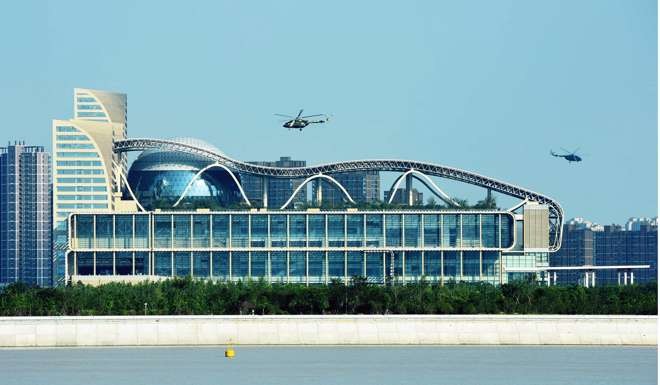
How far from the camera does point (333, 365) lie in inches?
4296

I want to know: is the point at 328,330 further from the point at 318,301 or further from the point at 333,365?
the point at 333,365

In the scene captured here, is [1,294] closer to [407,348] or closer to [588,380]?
[407,348]

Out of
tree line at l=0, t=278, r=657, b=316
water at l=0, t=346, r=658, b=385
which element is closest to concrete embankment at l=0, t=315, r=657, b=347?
water at l=0, t=346, r=658, b=385

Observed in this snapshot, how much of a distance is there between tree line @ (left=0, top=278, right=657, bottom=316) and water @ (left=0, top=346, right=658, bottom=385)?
20.5m

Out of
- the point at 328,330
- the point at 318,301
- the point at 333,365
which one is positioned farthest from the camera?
the point at 318,301

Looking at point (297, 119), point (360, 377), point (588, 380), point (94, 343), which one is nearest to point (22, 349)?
point (94, 343)

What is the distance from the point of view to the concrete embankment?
131750 mm

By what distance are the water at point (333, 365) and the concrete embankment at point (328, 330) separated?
266 cm

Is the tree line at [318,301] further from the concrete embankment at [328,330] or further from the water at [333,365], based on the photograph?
the water at [333,365]

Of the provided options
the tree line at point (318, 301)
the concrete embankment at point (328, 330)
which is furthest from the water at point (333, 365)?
the tree line at point (318, 301)

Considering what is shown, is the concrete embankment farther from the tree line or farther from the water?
the tree line

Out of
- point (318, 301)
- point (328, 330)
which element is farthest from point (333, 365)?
point (318, 301)

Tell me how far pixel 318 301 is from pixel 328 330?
17.9 metres

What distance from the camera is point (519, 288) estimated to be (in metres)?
160
